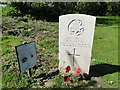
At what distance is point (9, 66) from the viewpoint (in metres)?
5.14

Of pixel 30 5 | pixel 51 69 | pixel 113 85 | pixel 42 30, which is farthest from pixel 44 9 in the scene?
pixel 113 85

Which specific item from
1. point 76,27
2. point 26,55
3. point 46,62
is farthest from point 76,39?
point 46,62

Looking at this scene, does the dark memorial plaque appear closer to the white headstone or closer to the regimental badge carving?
the white headstone

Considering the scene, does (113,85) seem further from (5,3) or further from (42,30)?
(5,3)

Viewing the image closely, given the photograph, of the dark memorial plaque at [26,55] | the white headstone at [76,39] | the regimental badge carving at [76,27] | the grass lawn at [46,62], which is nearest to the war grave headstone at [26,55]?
the dark memorial plaque at [26,55]

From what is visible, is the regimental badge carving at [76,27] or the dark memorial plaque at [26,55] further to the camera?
the regimental badge carving at [76,27]

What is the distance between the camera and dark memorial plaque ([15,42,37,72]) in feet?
12.7

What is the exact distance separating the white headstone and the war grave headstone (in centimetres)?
84

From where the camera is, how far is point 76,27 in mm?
4188

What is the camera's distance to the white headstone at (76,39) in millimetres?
4129

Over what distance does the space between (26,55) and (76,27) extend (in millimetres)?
1499

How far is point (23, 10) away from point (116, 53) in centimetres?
908

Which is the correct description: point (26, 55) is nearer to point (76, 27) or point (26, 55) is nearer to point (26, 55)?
point (26, 55)

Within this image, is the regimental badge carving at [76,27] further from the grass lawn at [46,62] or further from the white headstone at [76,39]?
the grass lawn at [46,62]
